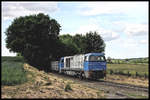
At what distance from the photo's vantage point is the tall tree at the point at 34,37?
64750mm

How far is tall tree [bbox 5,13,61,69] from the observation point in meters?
64.8

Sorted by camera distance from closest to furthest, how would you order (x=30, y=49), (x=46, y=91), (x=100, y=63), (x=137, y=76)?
(x=46, y=91) → (x=100, y=63) → (x=137, y=76) → (x=30, y=49)

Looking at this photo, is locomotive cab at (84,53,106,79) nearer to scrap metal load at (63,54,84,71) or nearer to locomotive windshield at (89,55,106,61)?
locomotive windshield at (89,55,106,61)

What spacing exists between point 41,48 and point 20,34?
6.00 m

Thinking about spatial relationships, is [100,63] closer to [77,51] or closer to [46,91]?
[46,91]

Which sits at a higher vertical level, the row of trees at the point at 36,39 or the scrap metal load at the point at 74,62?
the row of trees at the point at 36,39

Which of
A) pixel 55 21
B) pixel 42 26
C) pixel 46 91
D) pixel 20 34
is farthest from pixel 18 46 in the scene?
pixel 46 91

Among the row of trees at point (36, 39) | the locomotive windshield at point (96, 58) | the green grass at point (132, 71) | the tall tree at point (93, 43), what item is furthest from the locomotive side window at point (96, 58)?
the tall tree at point (93, 43)

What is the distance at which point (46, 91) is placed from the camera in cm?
1455

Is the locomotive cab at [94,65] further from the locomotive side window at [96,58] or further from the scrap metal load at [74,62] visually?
the scrap metal load at [74,62]

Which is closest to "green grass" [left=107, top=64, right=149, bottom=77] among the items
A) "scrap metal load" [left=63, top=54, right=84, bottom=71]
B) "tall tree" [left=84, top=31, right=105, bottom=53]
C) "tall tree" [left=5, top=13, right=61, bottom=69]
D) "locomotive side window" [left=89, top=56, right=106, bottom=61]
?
"locomotive side window" [left=89, top=56, right=106, bottom=61]

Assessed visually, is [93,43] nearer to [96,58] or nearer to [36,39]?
[36,39]

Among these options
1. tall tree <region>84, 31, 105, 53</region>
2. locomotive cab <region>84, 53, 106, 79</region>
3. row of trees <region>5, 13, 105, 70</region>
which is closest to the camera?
locomotive cab <region>84, 53, 106, 79</region>

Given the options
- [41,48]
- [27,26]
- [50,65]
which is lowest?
[50,65]
